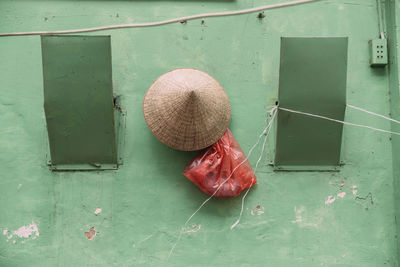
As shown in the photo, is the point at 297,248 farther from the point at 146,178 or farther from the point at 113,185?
the point at 113,185

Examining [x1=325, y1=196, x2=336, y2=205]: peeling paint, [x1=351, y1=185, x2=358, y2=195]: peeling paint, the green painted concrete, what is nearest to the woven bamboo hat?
the green painted concrete

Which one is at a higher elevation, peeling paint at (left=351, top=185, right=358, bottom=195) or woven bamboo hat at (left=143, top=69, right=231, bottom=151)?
woven bamboo hat at (left=143, top=69, right=231, bottom=151)

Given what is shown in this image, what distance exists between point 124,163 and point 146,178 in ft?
0.79

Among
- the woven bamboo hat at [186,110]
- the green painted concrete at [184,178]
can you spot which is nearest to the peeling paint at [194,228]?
the green painted concrete at [184,178]

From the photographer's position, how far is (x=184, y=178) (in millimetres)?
3293

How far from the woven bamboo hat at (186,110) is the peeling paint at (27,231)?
1.38 metres

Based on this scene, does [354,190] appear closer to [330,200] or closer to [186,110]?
[330,200]

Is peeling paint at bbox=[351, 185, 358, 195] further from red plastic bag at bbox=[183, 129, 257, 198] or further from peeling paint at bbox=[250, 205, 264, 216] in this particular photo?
red plastic bag at bbox=[183, 129, 257, 198]

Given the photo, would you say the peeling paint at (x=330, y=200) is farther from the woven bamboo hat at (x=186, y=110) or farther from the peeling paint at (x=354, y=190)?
the woven bamboo hat at (x=186, y=110)

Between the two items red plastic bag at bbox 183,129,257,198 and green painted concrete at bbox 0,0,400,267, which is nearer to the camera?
red plastic bag at bbox 183,129,257,198

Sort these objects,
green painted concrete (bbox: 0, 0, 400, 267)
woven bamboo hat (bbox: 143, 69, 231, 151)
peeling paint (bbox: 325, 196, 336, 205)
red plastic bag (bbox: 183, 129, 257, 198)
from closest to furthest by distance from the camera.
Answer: woven bamboo hat (bbox: 143, 69, 231, 151), red plastic bag (bbox: 183, 129, 257, 198), green painted concrete (bbox: 0, 0, 400, 267), peeling paint (bbox: 325, 196, 336, 205)

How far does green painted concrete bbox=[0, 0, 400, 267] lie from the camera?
3.23 meters

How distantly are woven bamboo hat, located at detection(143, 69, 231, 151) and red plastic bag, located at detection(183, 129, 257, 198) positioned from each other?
125 millimetres

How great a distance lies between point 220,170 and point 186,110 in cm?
62
